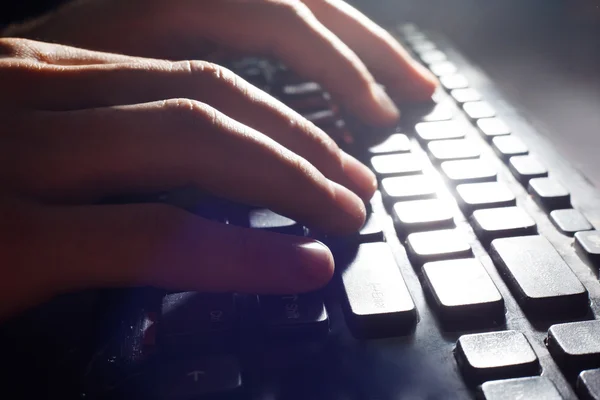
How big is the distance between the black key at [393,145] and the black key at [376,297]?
16 cm

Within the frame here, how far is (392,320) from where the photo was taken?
32 cm

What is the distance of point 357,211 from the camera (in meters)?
0.41

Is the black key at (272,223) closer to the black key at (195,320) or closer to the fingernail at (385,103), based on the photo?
the black key at (195,320)

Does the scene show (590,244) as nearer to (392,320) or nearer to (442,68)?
(392,320)

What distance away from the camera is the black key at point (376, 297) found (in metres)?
0.32

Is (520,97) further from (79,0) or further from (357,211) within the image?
(79,0)

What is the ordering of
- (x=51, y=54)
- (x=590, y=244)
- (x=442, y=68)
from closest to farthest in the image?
(x=590, y=244) → (x=51, y=54) → (x=442, y=68)

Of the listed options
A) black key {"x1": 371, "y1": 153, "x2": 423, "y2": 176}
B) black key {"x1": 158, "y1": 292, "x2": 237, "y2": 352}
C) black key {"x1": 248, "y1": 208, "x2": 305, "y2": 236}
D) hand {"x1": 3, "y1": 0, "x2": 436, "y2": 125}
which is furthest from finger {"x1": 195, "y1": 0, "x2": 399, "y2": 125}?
black key {"x1": 158, "y1": 292, "x2": 237, "y2": 352}

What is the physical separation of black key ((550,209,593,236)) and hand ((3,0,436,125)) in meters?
0.22

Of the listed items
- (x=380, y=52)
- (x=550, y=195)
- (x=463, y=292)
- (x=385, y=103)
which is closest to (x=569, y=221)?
(x=550, y=195)

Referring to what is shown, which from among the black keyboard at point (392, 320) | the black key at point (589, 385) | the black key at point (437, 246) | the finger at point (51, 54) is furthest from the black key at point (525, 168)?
the finger at point (51, 54)

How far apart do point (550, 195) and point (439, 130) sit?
145mm

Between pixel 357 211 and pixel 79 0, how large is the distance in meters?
0.48

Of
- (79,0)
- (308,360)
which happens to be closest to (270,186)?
(308,360)
